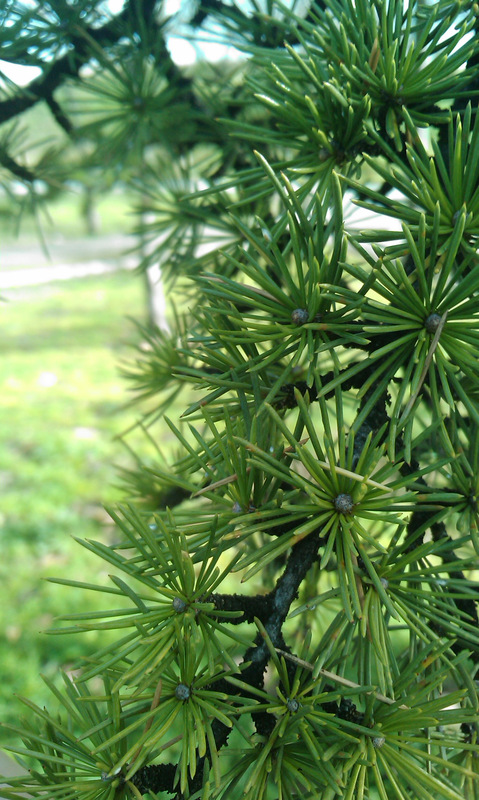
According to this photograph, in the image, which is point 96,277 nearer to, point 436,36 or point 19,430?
point 19,430

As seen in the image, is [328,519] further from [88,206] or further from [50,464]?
[88,206]

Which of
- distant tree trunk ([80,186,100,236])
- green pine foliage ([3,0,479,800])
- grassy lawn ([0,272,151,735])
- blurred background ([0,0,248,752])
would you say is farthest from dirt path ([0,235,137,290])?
green pine foliage ([3,0,479,800])

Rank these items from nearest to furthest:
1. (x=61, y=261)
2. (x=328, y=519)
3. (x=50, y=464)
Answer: (x=328, y=519), (x=50, y=464), (x=61, y=261)

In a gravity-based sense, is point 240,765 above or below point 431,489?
below

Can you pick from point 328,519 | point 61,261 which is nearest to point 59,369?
point 328,519

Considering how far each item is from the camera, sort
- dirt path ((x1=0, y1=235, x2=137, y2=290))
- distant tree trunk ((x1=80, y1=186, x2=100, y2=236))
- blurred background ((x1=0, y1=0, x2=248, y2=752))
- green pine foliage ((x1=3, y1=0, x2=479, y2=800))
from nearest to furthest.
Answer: green pine foliage ((x1=3, y1=0, x2=479, y2=800)), blurred background ((x1=0, y1=0, x2=248, y2=752)), distant tree trunk ((x1=80, y1=186, x2=100, y2=236)), dirt path ((x1=0, y1=235, x2=137, y2=290))

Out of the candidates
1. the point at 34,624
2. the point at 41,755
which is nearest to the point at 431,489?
the point at 41,755

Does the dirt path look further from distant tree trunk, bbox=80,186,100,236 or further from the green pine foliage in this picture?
the green pine foliage

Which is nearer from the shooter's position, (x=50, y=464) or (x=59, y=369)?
(x=50, y=464)

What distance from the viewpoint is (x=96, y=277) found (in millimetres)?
5930

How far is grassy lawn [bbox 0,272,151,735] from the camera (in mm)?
1581

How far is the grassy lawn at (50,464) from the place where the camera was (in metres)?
1.58

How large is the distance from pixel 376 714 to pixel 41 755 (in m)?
0.17

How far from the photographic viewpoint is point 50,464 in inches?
96.8
